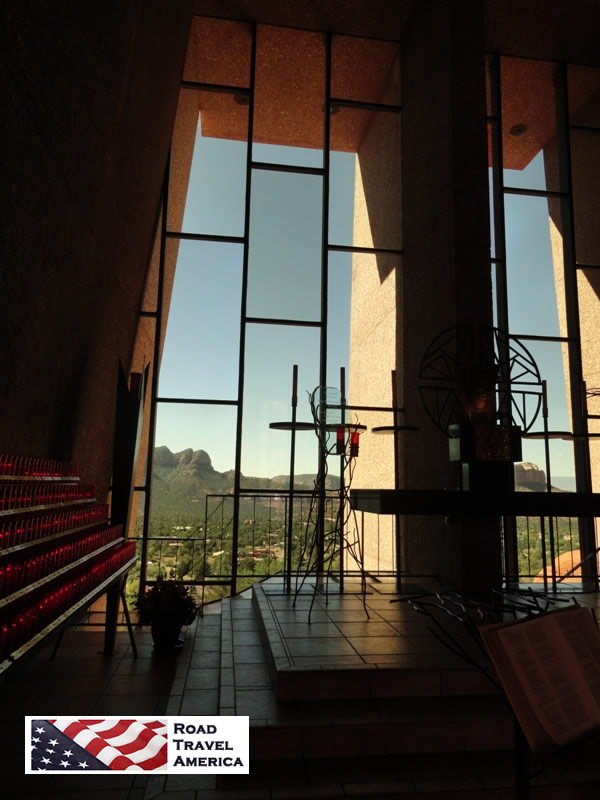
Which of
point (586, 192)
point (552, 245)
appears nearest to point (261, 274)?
point (552, 245)

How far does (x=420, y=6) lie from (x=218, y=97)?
2347 mm

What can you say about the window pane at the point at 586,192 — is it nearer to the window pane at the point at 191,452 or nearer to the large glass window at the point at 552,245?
the large glass window at the point at 552,245

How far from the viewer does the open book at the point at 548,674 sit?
41.9 inches

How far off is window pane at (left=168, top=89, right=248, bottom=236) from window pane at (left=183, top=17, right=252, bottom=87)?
235mm

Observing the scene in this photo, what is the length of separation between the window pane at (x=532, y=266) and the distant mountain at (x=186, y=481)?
3.56 meters

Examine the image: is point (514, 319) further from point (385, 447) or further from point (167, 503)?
point (167, 503)

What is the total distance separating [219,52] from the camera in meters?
5.89

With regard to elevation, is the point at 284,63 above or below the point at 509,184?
above

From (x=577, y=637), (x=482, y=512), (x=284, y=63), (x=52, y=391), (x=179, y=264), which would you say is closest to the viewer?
(x=577, y=637)

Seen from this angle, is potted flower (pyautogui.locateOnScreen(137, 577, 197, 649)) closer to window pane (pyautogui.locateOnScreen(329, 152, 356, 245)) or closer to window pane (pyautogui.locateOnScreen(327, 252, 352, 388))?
window pane (pyautogui.locateOnScreen(327, 252, 352, 388))

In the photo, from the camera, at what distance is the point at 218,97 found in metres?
5.95

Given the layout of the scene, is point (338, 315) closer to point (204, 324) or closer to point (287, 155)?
point (204, 324)

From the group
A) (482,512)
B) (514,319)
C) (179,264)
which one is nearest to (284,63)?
(179,264)

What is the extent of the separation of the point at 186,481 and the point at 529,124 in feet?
19.6
